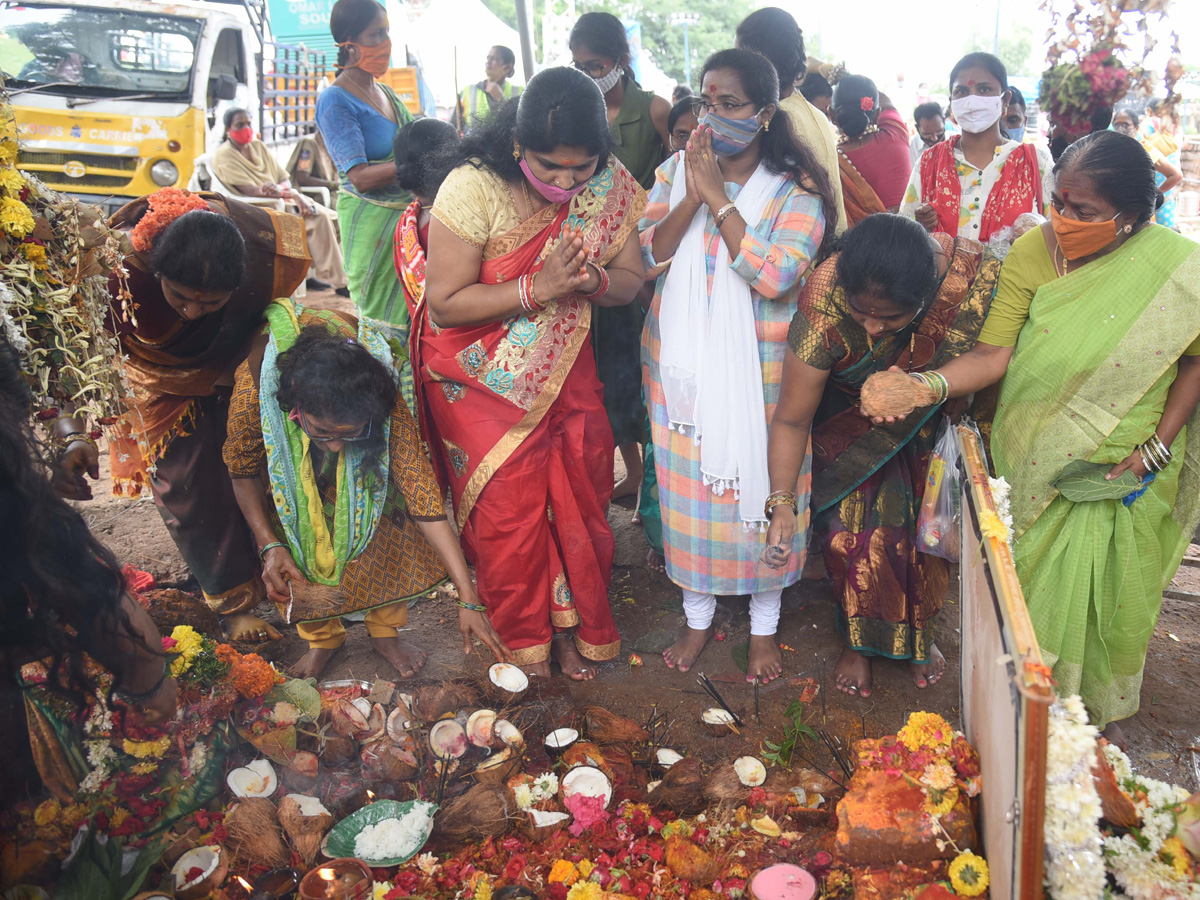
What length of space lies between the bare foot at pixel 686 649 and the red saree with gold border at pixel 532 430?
32cm

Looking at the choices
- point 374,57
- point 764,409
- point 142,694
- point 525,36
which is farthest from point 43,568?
point 525,36

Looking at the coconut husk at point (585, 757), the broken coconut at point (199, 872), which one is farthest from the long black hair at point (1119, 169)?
the broken coconut at point (199, 872)

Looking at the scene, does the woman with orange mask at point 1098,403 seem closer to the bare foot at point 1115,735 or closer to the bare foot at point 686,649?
the bare foot at point 1115,735

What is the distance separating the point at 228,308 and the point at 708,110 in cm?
176

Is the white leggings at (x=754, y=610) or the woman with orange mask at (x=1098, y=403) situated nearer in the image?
the woman with orange mask at (x=1098, y=403)

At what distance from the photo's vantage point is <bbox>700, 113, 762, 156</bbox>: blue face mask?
112 inches

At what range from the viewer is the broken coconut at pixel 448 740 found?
8.77 feet

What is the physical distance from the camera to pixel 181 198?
2916 mm

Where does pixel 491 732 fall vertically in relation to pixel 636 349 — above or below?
below

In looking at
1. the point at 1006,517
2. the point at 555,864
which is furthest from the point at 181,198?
the point at 1006,517

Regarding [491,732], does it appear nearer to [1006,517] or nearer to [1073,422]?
[1006,517]

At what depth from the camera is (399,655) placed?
10.9ft

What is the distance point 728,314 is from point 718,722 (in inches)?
53.0

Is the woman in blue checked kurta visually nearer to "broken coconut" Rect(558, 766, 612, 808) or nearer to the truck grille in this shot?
"broken coconut" Rect(558, 766, 612, 808)
